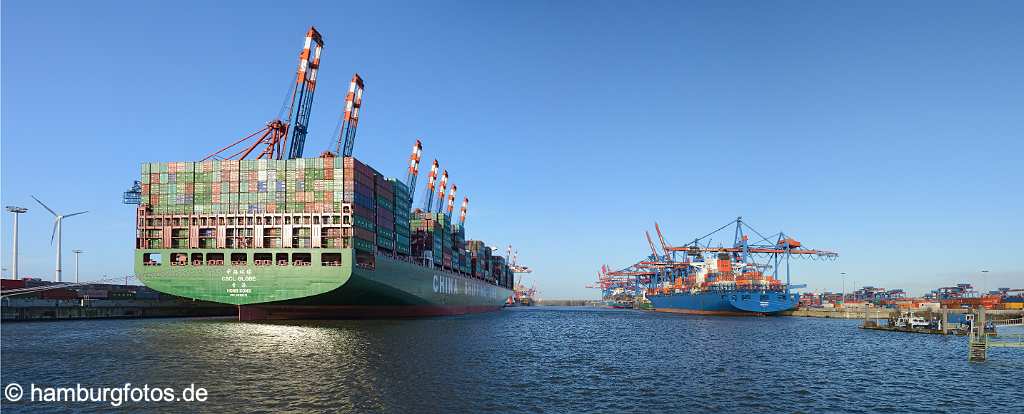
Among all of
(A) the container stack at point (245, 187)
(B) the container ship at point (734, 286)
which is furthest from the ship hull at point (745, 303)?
(A) the container stack at point (245, 187)

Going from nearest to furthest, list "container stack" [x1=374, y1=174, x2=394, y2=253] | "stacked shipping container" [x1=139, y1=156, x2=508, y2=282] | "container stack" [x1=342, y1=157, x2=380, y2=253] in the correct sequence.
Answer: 1. "stacked shipping container" [x1=139, y1=156, x2=508, y2=282]
2. "container stack" [x1=342, y1=157, x2=380, y2=253]
3. "container stack" [x1=374, y1=174, x2=394, y2=253]

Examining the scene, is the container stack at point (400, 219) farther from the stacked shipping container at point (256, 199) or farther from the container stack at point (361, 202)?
the stacked shipping container at point (256, 199)

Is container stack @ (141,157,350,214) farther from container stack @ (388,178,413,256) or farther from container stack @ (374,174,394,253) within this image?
container stack @ (388,178,413,256)

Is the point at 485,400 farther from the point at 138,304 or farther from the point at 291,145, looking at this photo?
the point at 138,304

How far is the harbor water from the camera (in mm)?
28953

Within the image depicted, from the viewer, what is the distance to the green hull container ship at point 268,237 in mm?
72250

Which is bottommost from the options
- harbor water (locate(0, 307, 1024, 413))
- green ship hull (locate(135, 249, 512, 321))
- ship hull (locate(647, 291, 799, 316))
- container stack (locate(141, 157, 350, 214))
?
ship hull (locate(647, 291, 799, 316))

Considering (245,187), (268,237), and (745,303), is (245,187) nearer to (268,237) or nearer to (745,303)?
(268,237)

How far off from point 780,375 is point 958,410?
10773 millimetres

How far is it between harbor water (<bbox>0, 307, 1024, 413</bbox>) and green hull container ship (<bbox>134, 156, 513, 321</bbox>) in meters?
11.8

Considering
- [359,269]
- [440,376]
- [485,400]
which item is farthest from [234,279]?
[485,400]

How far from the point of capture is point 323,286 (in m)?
71.6

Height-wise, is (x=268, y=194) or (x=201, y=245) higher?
(x=268, y=194)

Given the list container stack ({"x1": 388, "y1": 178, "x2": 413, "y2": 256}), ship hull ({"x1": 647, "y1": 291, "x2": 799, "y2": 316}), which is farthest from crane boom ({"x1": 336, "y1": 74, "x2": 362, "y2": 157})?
ship hull ({"x1": 647, "y1": 291, "x2": 799, "y2": 316})
